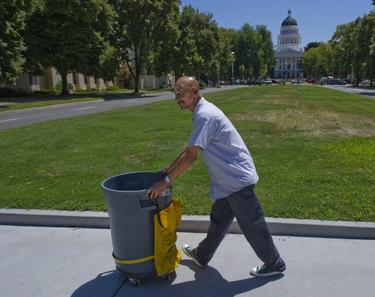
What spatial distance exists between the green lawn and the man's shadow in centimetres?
127

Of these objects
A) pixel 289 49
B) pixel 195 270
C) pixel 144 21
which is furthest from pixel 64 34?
pixel 289 49

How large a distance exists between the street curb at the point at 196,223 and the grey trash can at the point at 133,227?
1223mm

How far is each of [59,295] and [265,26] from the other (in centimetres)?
11771

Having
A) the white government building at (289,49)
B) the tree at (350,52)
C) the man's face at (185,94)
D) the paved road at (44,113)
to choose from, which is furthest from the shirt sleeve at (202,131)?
the white government building at (289,49)

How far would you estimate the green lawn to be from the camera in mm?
4778

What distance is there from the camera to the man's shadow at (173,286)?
10.1ft

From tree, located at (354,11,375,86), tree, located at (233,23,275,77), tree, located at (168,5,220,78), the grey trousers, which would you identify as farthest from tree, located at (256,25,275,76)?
the grey trousers

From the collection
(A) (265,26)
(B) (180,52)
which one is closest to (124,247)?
(B) (180,52)

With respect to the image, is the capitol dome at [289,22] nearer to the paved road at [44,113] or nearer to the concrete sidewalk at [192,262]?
the paved road at [44,113]

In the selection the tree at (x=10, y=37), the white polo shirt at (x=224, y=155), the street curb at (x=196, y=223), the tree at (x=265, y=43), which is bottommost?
the street curb at (x=196, y=223)

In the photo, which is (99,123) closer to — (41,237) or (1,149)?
(1,149)

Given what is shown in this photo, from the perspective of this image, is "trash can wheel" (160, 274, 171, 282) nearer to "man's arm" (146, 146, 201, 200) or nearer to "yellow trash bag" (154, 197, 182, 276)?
"yellow trash bag" (154, 197, 182, 276)

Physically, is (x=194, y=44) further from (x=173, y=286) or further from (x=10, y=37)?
(x=173, y=286)

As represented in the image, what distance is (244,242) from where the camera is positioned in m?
3.98
